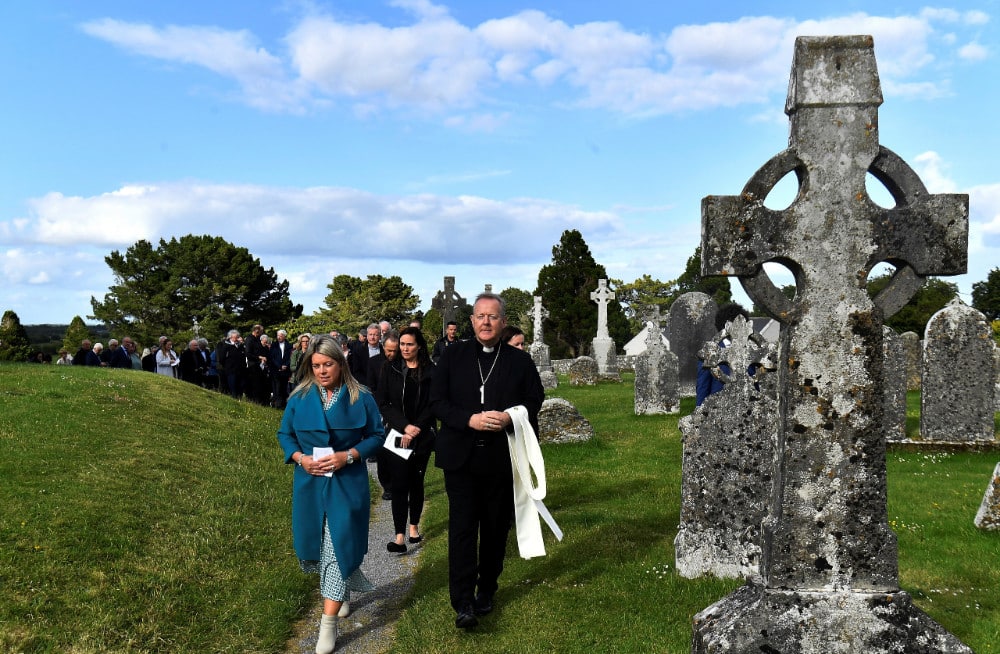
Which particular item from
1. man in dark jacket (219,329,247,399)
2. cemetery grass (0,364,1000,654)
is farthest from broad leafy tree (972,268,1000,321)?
man in dark jacket (219,329,247,399)

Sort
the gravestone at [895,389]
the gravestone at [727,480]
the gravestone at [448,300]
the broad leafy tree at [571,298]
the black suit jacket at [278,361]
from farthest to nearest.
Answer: the broad leafy tree at [571,298], the gravestone at [448,300], the black suit jacket at [278,361], the gravestone at [895,389], the gravestone at [727,480]

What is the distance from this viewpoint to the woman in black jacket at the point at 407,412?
7.87 m

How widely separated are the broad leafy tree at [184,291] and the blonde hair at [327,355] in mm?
56738

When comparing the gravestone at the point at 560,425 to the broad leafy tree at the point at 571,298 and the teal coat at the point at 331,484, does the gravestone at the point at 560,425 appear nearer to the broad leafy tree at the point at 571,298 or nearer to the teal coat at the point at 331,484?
the teal coat at the point at 331,484

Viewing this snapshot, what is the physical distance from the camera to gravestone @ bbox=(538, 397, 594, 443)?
14.1 meters

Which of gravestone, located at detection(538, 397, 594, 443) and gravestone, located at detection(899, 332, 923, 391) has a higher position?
gravestone, located at detection(899, 332, 923, 391)

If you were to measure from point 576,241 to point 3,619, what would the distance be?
5824cm

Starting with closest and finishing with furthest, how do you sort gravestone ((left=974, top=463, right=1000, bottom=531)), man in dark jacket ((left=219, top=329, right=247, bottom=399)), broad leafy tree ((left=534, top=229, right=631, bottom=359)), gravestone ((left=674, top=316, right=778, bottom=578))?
1. gravestone ((left=674, top=316, right=778, bottom=578))
2. gravestone ((left=974, top=463, right=1000, bottom=531))
3. man in dark jacket ((left=219, top=329, right=247, bottom=399))
4. broad leafy tree ((left=534, top=229, right=631, bottom=359))

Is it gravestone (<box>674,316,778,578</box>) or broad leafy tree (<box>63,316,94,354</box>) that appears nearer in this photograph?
gravestone (<box>674,316,778,578</box>)

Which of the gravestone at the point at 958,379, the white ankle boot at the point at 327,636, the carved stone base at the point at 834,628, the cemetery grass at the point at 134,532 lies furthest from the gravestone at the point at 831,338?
the gravestone at the point at 958,379

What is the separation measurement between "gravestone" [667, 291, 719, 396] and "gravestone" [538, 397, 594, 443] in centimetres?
1131

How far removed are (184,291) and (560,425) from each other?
179ft

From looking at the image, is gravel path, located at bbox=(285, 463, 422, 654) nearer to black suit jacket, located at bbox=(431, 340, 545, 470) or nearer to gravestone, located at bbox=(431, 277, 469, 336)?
black suit jacket, located at bbox=(431, 340, 545, 470)

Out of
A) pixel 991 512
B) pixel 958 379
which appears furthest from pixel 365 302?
pixel 991 512
